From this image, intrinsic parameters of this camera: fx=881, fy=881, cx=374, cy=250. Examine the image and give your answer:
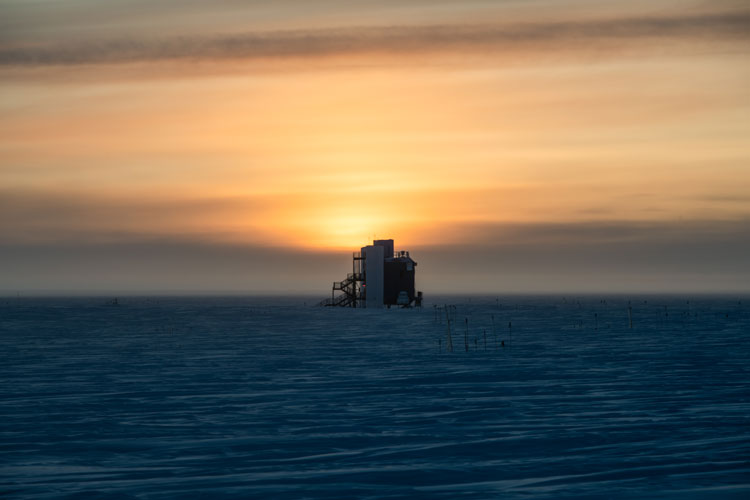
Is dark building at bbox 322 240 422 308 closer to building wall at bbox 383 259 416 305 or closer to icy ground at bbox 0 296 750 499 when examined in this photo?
building wall at bbox 383 259 416 305

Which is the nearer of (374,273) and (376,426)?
(376,426)

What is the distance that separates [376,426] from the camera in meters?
32.6

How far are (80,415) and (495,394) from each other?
61.5 feet

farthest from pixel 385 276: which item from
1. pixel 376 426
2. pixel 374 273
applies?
pixel 376 426

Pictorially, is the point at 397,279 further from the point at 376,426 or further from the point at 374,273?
the point at 376,426

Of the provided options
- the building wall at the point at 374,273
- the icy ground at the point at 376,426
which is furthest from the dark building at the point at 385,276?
the icy ground at the point at 376,426

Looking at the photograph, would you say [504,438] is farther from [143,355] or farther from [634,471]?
[143,355]

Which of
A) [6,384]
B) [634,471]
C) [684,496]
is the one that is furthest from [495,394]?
[6,384]

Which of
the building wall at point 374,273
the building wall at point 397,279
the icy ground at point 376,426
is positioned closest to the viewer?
the icy ground at point 376,426

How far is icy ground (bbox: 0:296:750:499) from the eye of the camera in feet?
77.4

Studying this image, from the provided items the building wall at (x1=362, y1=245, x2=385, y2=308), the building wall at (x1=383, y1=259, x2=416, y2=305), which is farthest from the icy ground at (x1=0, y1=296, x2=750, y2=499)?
the building wall at (x1=383, y1=259, x2=416, y2=305)

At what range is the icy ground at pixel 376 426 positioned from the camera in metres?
23.6

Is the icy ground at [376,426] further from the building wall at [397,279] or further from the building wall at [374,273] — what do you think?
the building wall at [397,279]

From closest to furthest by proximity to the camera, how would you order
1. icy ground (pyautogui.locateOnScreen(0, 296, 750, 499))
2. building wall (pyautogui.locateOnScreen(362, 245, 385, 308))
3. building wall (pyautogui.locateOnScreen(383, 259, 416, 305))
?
icy ground (pyautogui.locateOnScreen(0, 296, 750, 499))
building wall (pyautogui.locateOnScreen(362, 245, 385, 308))
building wall (pyautogui.locateOnScreen(383, 259, 416, 305))
